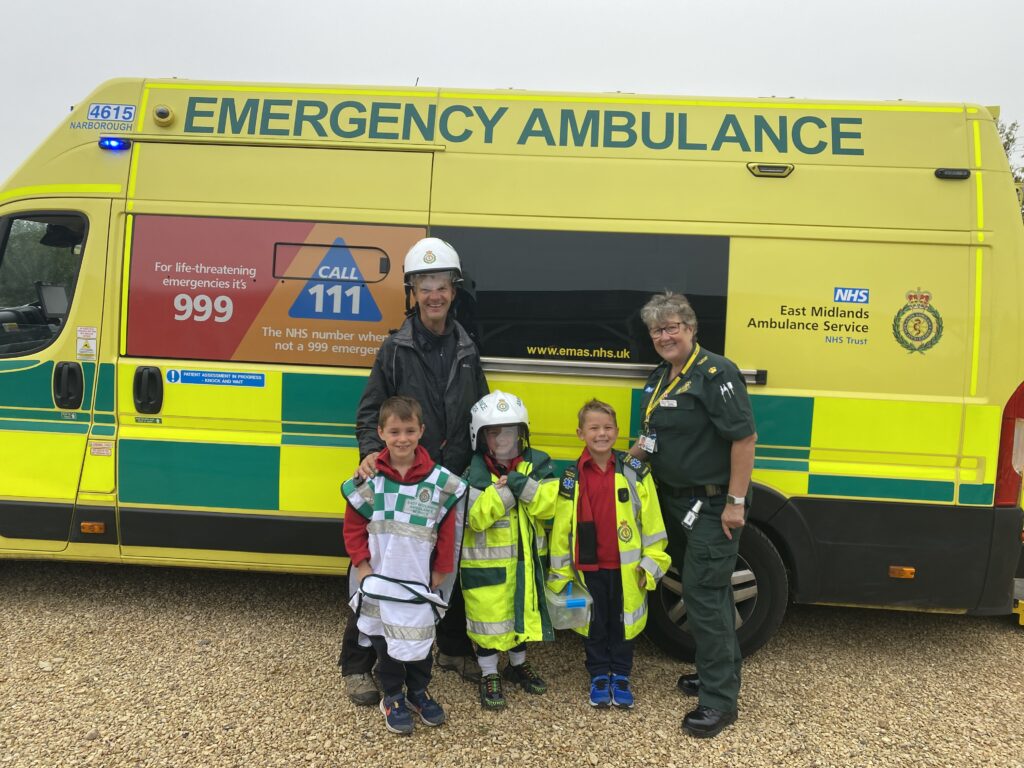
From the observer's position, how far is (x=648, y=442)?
9.05 ft

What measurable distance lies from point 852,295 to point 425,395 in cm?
194

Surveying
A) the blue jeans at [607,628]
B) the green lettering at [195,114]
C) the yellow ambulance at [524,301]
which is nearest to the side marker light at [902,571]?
the yellow ambulance at [524,301]

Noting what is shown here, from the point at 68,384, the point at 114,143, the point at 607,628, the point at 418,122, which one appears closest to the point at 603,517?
the point at 607,628

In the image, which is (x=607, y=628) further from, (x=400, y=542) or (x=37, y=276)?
(x=37, y=276)

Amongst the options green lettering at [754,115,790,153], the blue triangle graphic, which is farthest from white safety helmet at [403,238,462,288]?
green lettering at [754,115,790,153]

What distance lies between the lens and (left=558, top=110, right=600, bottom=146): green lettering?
3119 mm

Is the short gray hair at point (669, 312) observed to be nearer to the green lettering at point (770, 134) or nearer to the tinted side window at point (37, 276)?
the green lettering at point (770, 134)

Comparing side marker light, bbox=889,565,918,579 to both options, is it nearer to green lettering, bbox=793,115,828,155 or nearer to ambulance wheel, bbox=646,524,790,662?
ambulance wheel, bbox=646,524,790,662

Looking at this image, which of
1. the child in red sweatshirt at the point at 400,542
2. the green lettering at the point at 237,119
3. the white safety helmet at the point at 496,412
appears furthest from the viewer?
the green lettering at the point at 237,119

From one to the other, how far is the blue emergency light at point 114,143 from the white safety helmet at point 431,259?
1633 mm

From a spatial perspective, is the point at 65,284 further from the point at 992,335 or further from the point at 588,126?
the point at 992,335

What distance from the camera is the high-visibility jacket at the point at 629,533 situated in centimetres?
272

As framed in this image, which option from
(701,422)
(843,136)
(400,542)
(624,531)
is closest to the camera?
(400,542)

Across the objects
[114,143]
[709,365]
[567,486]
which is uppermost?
[114,143]
